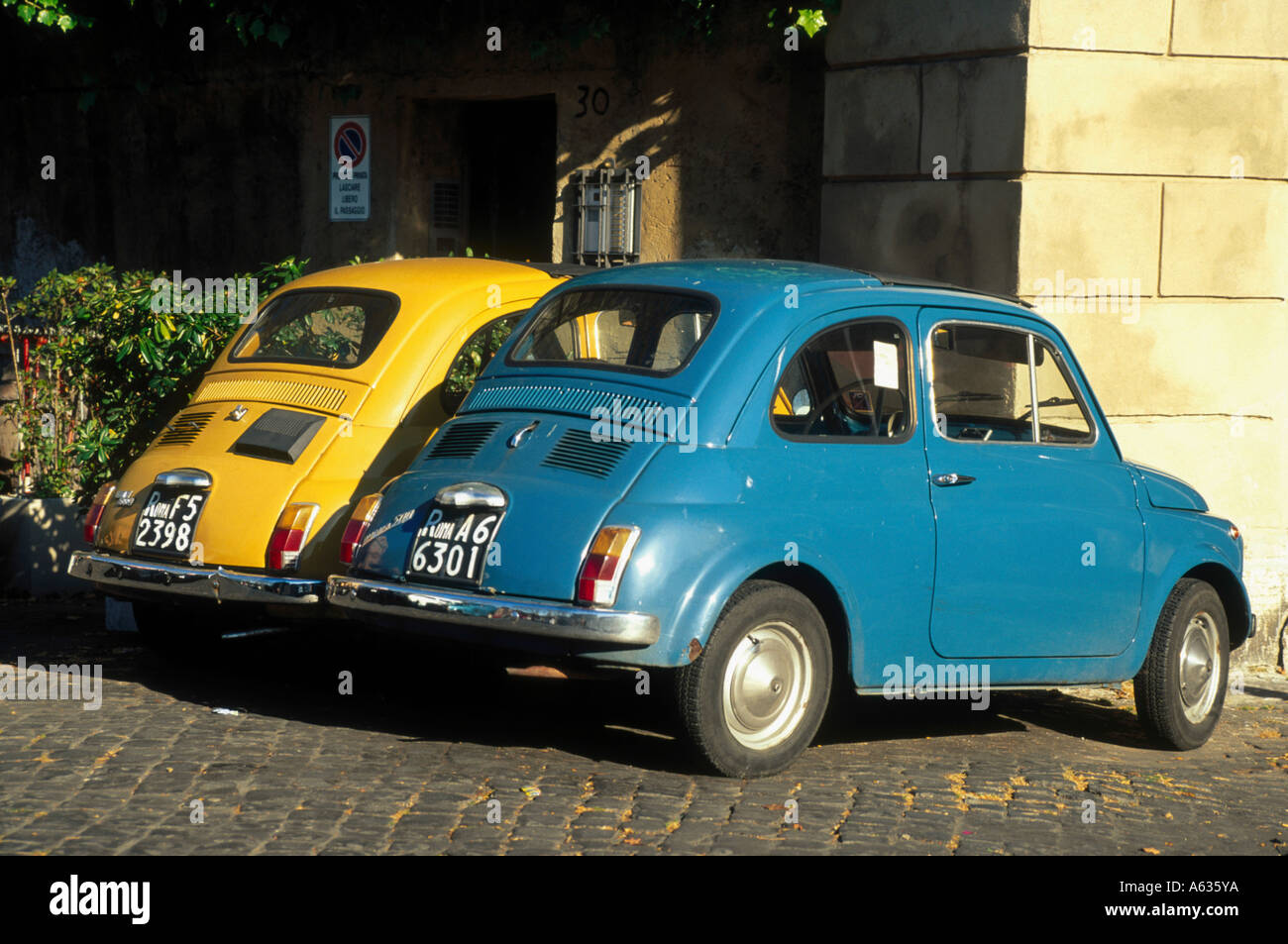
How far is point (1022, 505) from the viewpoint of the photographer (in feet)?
21.7

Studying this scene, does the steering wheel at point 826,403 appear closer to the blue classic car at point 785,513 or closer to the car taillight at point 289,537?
the blue classic car at point 785,513

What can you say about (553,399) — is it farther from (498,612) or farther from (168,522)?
(168,522)

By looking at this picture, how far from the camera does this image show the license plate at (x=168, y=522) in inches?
276

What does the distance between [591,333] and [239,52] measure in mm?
7462

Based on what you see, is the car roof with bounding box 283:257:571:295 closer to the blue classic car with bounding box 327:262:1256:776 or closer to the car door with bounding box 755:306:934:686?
the blue classic car with bounding box 327:262:1256:776

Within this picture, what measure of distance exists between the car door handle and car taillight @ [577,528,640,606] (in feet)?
4.61

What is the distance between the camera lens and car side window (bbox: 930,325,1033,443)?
262 inches

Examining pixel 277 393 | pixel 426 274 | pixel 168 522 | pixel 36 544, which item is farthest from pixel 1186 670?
pixel 36 544

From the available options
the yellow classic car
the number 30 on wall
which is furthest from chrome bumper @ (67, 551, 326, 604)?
the number 30 on wall

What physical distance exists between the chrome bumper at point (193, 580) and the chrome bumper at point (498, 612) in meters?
0.51

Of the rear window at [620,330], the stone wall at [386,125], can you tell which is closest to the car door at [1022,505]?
the rear window at [620,330]

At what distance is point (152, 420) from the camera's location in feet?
31.5
